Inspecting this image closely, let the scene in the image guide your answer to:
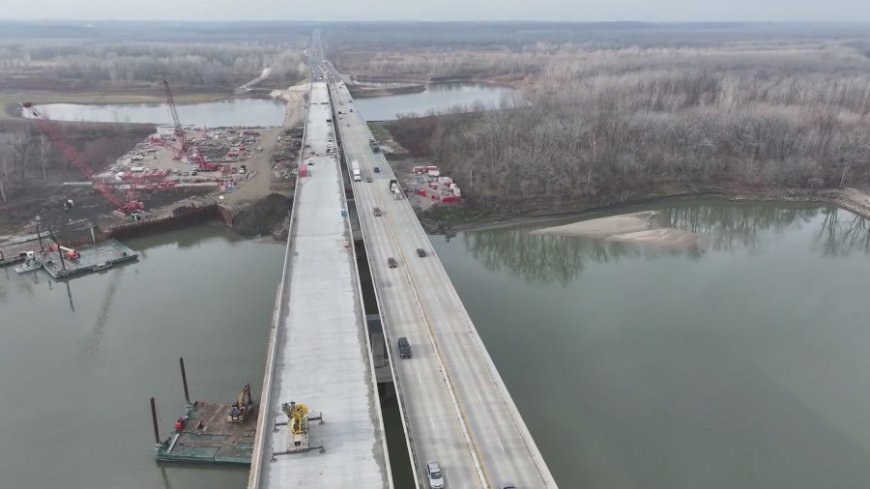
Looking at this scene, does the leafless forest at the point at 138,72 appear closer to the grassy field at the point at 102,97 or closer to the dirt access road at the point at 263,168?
the grassy field at the point at 102,97

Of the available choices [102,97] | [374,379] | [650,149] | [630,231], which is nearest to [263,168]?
[630,231]

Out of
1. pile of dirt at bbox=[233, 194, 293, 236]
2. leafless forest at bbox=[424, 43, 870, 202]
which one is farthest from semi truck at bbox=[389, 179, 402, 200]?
A: pile of dirt at bbox=[233, 194, 293, 236]

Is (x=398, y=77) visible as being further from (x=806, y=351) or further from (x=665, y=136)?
(x=806, y=351)

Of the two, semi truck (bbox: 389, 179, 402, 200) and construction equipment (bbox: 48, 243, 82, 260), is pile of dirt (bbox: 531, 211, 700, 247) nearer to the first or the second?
semi truck (bbox: 389, 179, 402, 200)

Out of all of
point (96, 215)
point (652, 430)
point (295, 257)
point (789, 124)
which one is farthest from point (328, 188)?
point (789, 124)

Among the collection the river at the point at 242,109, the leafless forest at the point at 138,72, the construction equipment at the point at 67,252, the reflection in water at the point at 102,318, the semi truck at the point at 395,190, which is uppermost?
the leafless forest at the point at 138,72

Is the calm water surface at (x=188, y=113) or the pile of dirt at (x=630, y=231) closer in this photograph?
the pile of dirt at (x=630, y=231)

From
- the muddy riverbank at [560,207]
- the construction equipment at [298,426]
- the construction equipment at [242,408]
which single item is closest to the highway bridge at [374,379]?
the construction equipment at [298,426]
